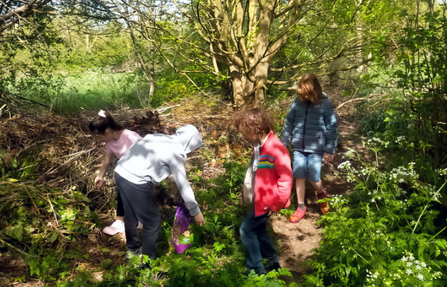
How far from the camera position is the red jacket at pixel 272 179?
8.87 feet

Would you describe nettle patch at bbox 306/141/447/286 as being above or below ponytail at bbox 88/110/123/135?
below

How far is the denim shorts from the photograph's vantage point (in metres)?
4.14

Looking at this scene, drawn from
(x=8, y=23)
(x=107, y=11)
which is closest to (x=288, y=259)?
(x=107, y=11)

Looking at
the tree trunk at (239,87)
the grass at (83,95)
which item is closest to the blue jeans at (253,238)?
the grass at (83,95)

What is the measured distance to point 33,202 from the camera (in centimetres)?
359

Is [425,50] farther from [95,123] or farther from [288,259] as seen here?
[95,123]

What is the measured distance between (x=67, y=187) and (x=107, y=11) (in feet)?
10.3

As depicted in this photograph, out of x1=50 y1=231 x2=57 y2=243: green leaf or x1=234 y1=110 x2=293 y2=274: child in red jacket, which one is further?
x1=50 y1=231 x2=57 y2=243: green leaf

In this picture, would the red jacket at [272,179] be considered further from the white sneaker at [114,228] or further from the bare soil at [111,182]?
the white sneaker at [114,228]

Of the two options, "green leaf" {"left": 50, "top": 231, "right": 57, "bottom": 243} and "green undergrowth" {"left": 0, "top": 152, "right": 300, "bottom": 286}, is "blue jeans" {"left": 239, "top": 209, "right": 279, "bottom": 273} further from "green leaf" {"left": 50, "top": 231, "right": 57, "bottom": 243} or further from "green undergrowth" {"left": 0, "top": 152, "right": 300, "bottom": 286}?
"green leaf" {"left": 50, "top": 231, "right": 57, "bottom": 243}

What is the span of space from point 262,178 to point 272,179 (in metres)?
0.09

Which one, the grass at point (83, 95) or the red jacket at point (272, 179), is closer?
the red jacket at point (272, 179)

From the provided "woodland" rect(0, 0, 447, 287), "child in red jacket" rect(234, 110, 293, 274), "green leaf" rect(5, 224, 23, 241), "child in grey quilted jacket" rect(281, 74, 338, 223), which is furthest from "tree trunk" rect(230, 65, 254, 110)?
"green leaf" rect(5, 224, 23, 241)

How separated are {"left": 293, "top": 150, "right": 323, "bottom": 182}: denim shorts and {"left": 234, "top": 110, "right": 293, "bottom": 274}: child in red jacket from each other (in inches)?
54.0
